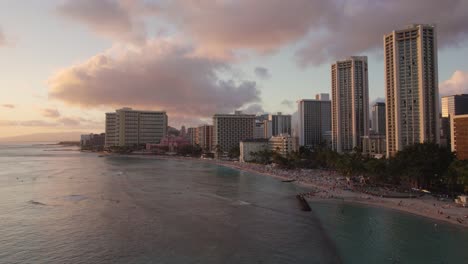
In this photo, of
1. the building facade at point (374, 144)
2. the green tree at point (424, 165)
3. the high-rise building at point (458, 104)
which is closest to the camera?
the green tree at point (424, 165)

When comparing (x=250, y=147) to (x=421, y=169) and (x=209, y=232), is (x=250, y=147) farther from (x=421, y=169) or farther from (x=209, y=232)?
(x=209, y=232)

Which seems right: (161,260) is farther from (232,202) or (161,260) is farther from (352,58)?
(352,58)

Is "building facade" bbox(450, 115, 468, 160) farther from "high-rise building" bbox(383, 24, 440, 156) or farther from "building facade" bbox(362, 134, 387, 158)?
"building facade" bbox(362, 134, 387, 158)

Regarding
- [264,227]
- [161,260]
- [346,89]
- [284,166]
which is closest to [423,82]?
[284,166]

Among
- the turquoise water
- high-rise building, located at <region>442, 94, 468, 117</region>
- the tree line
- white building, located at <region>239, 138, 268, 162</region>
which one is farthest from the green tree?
high-rise building, located at <region>442, 94, 468, 117</region>

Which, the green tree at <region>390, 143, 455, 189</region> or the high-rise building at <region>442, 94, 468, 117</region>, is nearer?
the green tree at <region>390, 143, 455, 189</region>

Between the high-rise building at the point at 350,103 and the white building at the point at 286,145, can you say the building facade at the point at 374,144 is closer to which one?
the high-rise building at the point at 350,103

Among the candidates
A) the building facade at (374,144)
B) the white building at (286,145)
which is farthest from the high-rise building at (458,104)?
the white building at (286,145)
